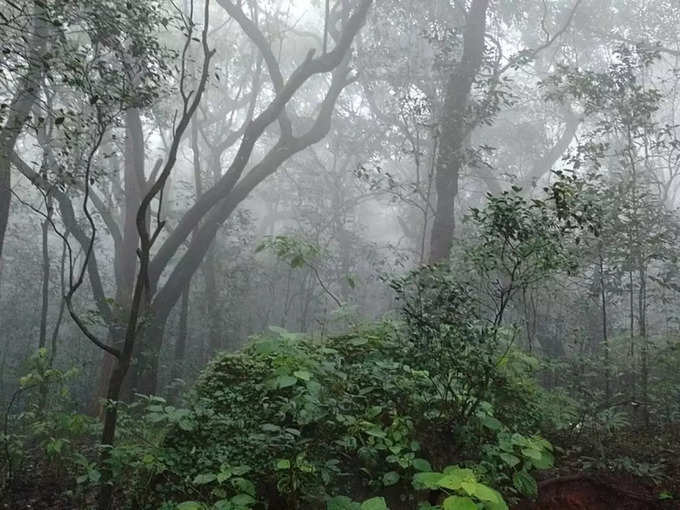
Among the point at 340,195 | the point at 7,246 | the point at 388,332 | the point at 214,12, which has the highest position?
the point at 214,12

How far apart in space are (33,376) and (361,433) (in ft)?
12.2

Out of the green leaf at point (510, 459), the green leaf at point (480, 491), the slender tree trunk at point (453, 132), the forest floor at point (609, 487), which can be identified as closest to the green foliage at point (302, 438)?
the green leaf at point (510, 459)

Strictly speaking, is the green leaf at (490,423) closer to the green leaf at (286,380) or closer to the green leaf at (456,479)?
the green leaf at (456,479)

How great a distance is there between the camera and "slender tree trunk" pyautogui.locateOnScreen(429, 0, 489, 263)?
10703 millimetres

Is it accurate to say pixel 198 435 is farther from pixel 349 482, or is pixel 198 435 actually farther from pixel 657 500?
pixel 657 500

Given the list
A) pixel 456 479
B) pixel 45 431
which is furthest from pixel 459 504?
pixel 45 431

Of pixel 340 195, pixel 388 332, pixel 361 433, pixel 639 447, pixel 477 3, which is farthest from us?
pixel 340 195

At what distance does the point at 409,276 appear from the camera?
444cm

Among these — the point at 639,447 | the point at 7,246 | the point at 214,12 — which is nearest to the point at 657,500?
the point at 639,447

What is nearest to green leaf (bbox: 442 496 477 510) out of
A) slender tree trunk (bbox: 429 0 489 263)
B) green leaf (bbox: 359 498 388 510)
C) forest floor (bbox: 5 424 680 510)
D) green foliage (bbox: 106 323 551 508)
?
green leaf (bbox: 359 498 388 510)

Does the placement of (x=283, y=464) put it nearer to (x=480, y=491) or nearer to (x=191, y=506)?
(x=191, y=506)

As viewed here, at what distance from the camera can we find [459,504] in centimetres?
260

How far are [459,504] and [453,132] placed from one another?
9.25 m

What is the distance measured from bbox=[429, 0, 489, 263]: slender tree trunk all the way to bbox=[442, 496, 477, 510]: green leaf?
798 cm
